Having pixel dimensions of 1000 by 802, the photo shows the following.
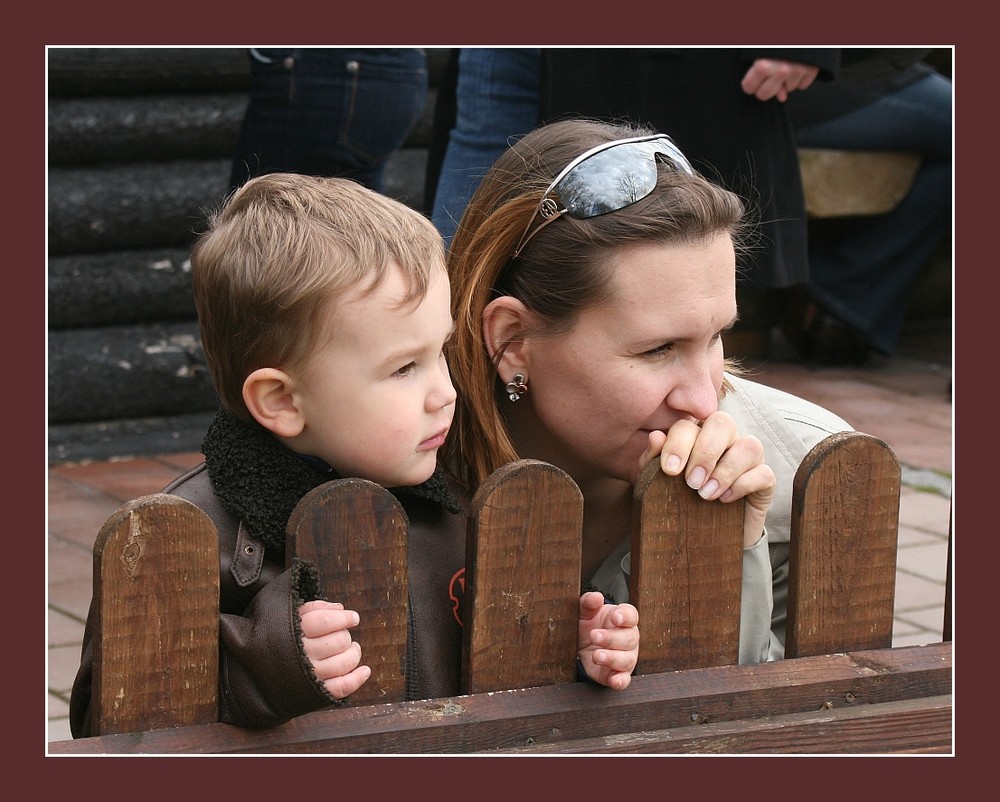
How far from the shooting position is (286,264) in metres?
1.68

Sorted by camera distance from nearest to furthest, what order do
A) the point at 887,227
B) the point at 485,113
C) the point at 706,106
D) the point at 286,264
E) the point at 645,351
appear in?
the point at 286,264
the point at 645,351
the point at 706,106
the point at 485,113
the point at 887,227

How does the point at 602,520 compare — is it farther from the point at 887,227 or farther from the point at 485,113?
the point at 887,227

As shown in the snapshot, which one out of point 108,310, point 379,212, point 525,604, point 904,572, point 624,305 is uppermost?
point 379,212

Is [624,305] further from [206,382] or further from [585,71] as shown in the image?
[206,382]

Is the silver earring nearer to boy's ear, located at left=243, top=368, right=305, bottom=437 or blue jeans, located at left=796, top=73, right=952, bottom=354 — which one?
boy's ear, located at left=243, top=368, right=305, bottom=437

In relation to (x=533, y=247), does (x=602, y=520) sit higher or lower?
lower

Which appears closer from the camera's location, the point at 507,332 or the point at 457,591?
the point at 457,591

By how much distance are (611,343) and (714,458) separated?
0.26m

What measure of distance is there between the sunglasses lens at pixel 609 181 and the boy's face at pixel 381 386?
34 cm

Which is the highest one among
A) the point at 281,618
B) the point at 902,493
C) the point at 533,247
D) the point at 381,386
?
the point at 533,247

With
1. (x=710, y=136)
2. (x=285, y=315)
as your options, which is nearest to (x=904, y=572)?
(x=710, y=136)

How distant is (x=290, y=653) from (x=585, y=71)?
187 centimetres

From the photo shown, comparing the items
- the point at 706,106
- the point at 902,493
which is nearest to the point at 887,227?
the point at 902,493

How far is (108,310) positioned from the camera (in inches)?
189
